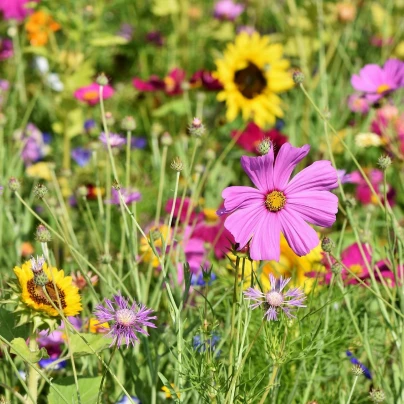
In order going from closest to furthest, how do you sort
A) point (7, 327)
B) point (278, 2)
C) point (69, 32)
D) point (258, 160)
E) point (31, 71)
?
1. point (258, 160)
2. point (7, 327)
3. point (69, 32)
4. point (31, 71)
5. point (278, 2)

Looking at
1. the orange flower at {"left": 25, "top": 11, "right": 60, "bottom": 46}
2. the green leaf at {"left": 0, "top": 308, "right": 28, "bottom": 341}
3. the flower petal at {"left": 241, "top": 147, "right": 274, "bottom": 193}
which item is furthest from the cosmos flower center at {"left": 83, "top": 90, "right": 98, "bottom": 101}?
the flower petal at {"left": 241, "top": 147, "right": 274, "bottom": 193}

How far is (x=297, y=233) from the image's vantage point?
32.5 inches

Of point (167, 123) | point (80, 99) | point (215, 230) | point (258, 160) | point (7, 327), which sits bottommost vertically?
point (7, 327)

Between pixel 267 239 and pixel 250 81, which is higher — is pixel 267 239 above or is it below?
below

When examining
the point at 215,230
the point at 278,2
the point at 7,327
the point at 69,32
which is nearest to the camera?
the point at 7,327

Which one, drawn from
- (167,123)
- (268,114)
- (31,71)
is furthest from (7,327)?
(31,71)

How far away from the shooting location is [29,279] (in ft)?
2.95

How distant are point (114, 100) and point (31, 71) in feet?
1.32

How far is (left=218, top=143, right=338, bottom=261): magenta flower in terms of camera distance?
81 cm

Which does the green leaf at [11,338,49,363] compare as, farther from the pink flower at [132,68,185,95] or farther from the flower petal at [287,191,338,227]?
the pink flower at [132,68,185,95]

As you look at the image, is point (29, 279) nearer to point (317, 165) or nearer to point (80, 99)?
point (317, 165)

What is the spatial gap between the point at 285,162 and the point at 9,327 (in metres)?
0.43

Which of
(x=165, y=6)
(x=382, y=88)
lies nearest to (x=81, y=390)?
(x=382, y=88)

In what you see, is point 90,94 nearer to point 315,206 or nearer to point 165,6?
point 165,6
